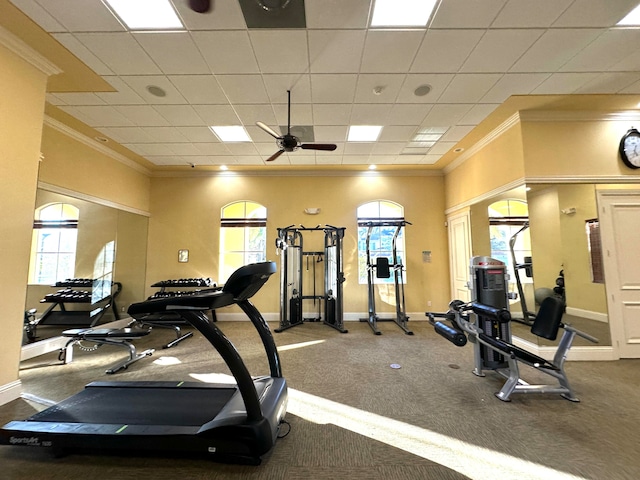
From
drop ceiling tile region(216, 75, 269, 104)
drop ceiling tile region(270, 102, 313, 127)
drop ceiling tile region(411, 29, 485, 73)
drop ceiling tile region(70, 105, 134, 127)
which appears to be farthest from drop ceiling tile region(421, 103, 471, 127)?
drop ceiling tile region(70, 105, 134, 127)

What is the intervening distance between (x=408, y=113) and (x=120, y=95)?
13.0 feet

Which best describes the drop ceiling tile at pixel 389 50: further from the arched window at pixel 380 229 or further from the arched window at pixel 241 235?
the arched window at pixel 241 235

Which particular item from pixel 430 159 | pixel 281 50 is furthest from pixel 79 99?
pixel 430 159

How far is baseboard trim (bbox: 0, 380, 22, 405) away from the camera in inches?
94.0

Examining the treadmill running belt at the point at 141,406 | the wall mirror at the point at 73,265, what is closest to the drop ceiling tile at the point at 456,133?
the treadmill running belt at the point at 141,406

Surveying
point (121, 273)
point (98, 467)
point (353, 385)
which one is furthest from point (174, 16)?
point (121, 273)

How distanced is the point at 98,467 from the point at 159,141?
183 inches

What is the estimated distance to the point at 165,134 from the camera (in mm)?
4379

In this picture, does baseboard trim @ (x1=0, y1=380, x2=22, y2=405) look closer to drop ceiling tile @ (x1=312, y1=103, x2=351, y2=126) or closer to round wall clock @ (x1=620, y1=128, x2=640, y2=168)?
drop ceiling tile @ (x1=312, y1=103, x2=351, y2=126)

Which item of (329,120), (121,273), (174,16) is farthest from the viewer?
(121,273)

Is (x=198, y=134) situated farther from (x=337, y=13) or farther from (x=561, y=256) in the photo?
(x=561, y=256)

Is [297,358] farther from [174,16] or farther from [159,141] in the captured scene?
[159,141]

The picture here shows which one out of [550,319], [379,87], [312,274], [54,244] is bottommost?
[550,319]

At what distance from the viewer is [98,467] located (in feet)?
5.48
